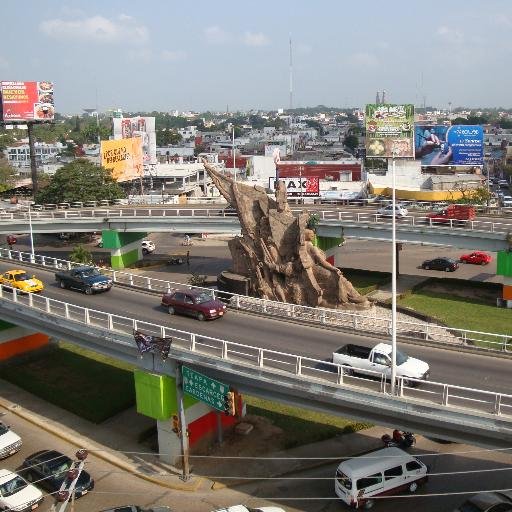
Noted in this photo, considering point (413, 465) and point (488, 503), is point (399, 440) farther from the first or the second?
point (488, 503)

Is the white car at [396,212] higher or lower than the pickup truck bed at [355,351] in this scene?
higher

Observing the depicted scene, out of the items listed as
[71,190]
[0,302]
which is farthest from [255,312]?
[71,190]

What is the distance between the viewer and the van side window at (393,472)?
25062mm

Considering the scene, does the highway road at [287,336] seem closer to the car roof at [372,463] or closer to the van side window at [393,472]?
the car roof at [372,463]

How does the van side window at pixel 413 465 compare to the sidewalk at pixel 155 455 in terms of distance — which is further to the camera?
the sidewalk at pixel 155 455

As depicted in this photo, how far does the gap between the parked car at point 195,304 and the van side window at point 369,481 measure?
11502 millimetres

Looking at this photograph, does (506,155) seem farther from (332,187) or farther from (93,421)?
(93,421)

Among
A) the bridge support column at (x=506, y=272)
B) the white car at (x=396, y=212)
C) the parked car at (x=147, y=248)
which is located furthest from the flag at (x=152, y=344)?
the parked car at (x=147, y=248)

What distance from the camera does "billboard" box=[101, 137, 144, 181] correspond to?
3910 inches

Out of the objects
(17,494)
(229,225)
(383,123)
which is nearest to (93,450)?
(17,494)

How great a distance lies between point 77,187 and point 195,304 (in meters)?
52.6

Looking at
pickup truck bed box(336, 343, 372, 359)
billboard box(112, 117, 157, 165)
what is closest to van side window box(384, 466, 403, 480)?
pickup truck bed box(336, 343, 372, 359)

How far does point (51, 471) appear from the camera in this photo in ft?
92.2

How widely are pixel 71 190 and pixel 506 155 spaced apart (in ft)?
321
